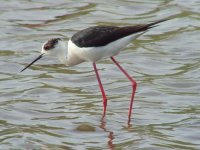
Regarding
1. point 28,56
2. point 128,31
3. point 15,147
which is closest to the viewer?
point 15,147

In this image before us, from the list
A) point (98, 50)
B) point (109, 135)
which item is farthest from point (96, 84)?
point (109, 135)

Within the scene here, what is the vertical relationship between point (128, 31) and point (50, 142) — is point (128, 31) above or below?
above

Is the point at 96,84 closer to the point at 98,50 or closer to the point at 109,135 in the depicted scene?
the point at 98,50

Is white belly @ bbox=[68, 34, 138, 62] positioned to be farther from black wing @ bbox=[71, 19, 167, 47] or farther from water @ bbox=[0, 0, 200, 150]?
water @ bbox=[0, 0, 200, 150]

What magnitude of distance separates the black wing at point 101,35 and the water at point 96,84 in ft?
3.18

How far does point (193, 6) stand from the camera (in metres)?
14.7

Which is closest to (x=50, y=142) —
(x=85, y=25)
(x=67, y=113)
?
(x=67, y=113)

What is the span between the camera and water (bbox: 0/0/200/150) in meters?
9.15

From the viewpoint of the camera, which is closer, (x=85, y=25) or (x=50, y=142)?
(x=50, y=142)

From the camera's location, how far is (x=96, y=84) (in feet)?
37.6

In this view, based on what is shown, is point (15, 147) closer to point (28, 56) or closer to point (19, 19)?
point (28, 56)

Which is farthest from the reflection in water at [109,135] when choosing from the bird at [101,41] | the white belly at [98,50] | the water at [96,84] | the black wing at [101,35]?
the black wing at [101,35]

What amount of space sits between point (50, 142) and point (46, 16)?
20.3ft

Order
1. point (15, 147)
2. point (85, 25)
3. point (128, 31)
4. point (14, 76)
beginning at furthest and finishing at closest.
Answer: point (85, 25) < point (14, 76) < point (128, 31) < point (15, 147)
